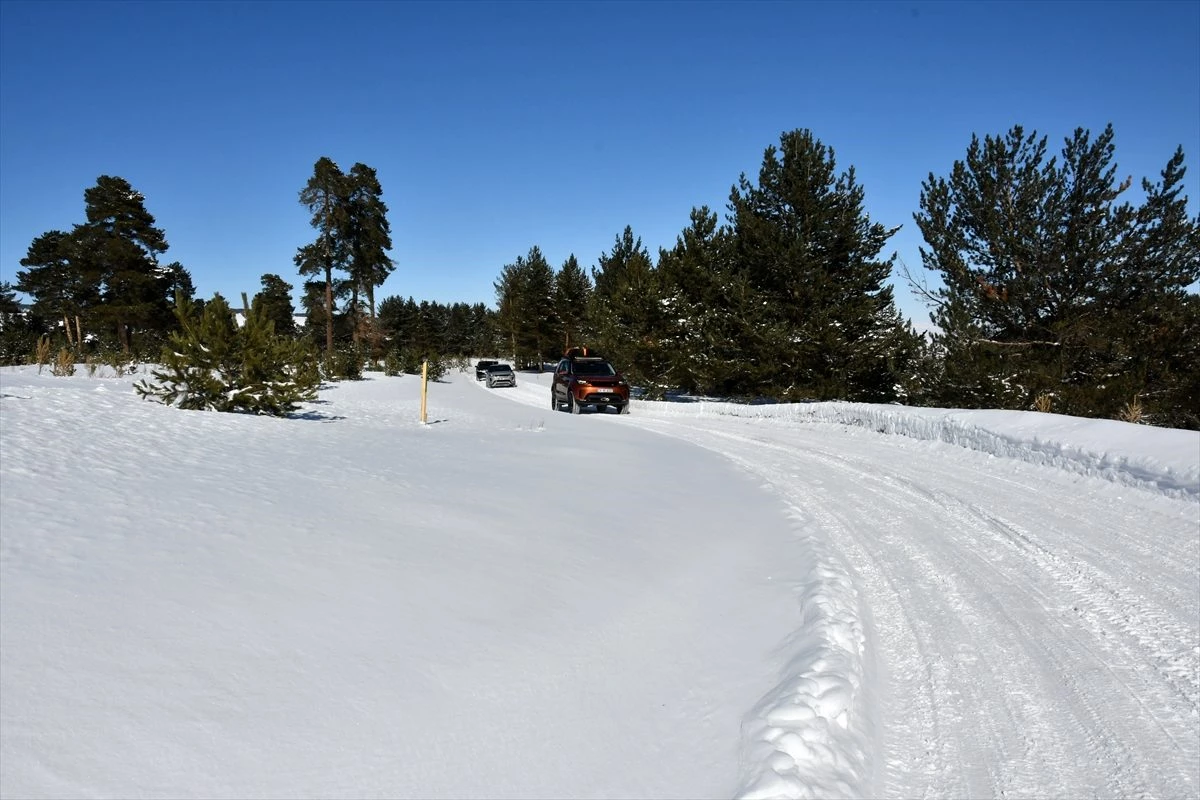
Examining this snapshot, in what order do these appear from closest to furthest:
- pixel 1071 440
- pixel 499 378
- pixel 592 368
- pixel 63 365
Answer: pixel 1071 440 < pixel 63 365 < pixel 592 368 < pixel 499 378

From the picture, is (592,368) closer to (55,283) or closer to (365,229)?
(365,229)

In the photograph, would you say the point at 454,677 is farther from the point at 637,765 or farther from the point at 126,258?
the point at 126,258

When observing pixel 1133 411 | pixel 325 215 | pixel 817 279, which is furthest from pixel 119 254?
pixel 1133 411

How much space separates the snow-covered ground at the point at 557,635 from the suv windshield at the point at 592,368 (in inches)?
597

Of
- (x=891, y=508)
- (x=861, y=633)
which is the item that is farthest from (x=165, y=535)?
(x=891, y=508)

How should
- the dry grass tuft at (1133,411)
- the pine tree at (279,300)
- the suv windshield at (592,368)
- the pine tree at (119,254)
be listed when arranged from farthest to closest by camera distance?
1. the pine tree at (279,300)
2. the pine tree at (119,254)
3. the suv windshield at (592,368)
4. the dry grass tuft at (1133,411)

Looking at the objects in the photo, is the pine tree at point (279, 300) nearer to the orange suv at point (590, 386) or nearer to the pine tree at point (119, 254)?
the pine tree at point (119, 254)

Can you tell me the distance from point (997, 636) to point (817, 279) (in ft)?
57.1

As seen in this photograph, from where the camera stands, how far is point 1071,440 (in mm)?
9703

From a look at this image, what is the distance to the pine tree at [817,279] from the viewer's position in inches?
781

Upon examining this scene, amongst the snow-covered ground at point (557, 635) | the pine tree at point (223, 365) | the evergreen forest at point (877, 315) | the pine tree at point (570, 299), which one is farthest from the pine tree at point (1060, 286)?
the pine tree at point (570, 299)

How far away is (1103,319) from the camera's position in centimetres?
1606

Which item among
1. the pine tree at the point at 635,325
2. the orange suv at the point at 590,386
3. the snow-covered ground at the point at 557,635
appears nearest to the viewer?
the snow-covered ground at the point at 557,635

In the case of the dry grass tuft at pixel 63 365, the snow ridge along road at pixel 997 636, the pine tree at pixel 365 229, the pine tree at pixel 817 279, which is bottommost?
the snow ridge along road at pixel 997 636
